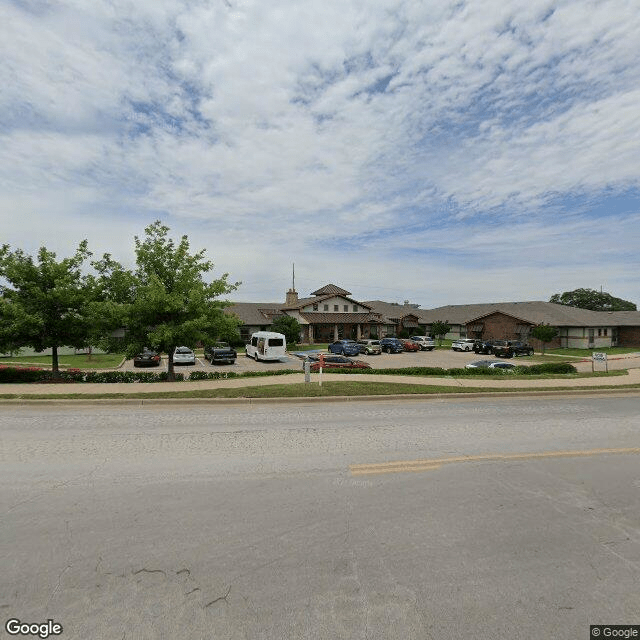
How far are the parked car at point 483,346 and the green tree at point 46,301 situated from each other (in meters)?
38.1

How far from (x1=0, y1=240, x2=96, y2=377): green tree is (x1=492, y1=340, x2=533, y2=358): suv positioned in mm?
36284

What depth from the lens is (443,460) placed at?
6.97 meters

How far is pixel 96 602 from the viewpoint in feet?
11.1

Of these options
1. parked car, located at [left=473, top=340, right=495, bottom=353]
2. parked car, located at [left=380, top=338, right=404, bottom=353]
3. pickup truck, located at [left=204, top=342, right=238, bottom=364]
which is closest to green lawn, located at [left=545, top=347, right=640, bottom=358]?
parked car, located at [left=473, top=340, right=495, bottom=353]

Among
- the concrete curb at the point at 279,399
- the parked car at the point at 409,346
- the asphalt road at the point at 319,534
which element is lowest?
the asphalt road at the point at 319,534

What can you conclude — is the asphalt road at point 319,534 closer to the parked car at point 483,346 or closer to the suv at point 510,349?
the suv at point 510,349

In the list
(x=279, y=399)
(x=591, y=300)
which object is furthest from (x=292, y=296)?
(x=591, y=300)

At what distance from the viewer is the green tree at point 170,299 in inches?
637

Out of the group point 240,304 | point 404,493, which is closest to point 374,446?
point 404,493

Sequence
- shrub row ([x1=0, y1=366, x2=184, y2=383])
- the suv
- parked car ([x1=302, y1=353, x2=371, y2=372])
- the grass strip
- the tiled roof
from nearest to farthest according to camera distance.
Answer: the grass strip → shrub row ([x1=0, y1=366, x2=184, y2=383]) → parked car ([x1=302, y1=353, x2=371, y2=372]) → the suv → the tiled roof

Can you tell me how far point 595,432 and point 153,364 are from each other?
99.2ft

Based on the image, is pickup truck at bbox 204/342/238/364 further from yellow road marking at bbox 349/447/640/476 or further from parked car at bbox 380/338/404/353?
yellow road marking at bbox 349/447/640/476

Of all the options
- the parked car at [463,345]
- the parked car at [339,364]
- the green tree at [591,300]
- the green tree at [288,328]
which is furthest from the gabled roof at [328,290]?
the green tree at [591,300]

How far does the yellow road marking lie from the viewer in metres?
6.48
